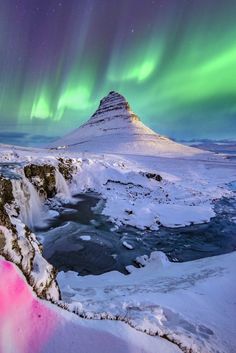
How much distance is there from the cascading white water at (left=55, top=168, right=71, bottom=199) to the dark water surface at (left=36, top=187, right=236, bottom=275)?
4.42 meters

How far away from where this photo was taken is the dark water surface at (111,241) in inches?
467

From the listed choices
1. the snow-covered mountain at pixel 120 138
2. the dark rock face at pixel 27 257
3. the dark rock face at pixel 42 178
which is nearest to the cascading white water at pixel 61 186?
the dark rock face at pixel 42 178

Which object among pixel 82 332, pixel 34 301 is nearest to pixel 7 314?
pixel 34 301

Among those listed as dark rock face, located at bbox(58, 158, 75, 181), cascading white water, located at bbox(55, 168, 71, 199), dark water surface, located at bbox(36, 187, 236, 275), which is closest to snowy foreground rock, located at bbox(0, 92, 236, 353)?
dark water surface, located at bbox(36, 187, 236, 275)

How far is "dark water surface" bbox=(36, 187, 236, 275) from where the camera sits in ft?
38.9

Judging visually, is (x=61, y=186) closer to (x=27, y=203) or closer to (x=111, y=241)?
(x=27, y=203)

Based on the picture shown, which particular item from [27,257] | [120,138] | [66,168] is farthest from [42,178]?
[120,138]

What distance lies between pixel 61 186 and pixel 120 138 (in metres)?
95.4

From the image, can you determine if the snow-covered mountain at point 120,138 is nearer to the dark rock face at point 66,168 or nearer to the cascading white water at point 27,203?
the dark rock face at point 66,168

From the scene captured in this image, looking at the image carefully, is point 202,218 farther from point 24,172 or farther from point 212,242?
point 24,172

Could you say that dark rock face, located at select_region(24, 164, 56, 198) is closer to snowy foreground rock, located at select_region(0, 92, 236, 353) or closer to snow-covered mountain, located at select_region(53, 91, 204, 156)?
snowy foreground rock, located at select_region(0, 92, 236, 353)

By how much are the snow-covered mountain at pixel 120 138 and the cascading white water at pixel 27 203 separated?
2705 inches

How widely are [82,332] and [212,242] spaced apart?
1211 cm

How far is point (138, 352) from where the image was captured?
3979 mm
